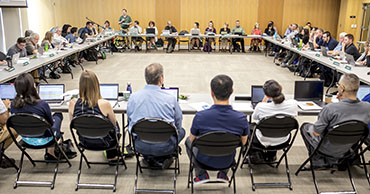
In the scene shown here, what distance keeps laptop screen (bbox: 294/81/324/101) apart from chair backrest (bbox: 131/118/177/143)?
1.84 meters

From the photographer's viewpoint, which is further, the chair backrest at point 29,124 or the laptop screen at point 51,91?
the laptop screen at point 51,91

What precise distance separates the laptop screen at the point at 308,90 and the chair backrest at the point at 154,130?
6.05 feet

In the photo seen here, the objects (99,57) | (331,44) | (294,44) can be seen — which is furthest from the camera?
(99,57)

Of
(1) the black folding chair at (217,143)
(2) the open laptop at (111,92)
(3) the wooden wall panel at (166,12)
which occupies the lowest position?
(1) the black folding chair at (217,143)

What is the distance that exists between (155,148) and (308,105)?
1895 mm

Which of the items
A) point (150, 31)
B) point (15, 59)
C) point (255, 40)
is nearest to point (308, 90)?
point (15, 59)

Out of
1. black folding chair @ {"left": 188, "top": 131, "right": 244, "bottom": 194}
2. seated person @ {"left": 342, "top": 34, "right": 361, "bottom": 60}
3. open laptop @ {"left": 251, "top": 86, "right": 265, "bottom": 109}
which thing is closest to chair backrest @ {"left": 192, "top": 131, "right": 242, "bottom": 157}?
black folding chair @ {"left": 188, "top": 131, "right": 244, "bottom": 194}

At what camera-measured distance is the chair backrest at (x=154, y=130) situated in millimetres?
2764

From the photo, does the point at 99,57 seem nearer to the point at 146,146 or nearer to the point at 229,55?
the point at 229,55

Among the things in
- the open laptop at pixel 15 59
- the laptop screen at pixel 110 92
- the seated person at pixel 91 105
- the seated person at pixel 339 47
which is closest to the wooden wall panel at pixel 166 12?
the seated person at pixel 339 47

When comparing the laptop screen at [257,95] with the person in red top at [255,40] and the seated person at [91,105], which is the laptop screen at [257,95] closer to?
the seated person at [91,105]

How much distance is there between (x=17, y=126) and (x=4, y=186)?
668mm

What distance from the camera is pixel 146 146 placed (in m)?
2.99

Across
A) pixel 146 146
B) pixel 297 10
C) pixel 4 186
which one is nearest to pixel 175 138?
pixel 146 146
